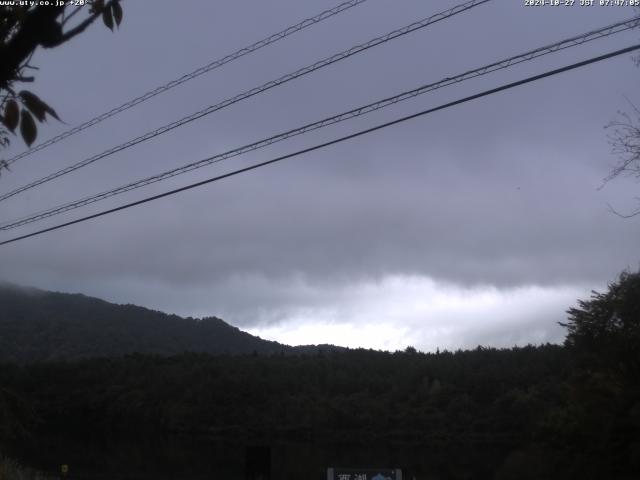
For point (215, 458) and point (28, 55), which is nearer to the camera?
point (28, 55)

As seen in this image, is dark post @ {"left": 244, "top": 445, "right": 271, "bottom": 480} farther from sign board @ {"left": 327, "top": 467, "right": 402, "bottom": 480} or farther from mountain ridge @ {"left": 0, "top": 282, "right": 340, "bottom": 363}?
mountain ridge @ {"left": 0, "top": 282, "right": 340, "bottom": 363}

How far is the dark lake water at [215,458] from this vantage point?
132 feet

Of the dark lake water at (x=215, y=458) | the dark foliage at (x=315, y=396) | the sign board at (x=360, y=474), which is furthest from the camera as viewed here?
the dark foliage at (x=315, y=396)

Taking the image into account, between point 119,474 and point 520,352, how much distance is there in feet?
172

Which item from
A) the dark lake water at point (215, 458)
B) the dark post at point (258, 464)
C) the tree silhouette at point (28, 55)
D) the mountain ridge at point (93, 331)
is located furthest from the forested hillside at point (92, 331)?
the tree silhouette at point (28, 55)

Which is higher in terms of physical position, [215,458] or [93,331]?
[93,331]

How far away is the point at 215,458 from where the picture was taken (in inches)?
2104

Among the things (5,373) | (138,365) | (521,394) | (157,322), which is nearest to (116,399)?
(138,365)

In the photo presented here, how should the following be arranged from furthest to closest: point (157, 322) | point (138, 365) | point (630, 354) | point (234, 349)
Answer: point (234, 349), point (157, 322), point (138, 365), point (630, 354)

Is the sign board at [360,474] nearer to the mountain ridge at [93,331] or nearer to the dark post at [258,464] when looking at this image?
the dark post at [258,464]

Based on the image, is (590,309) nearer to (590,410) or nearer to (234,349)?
(590,410)

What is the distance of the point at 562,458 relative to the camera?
2506 centimetres

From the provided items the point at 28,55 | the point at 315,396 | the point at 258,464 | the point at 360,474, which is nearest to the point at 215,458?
the point at 315,396

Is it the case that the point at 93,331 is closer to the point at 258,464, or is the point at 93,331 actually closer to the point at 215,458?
the point at 215,458
